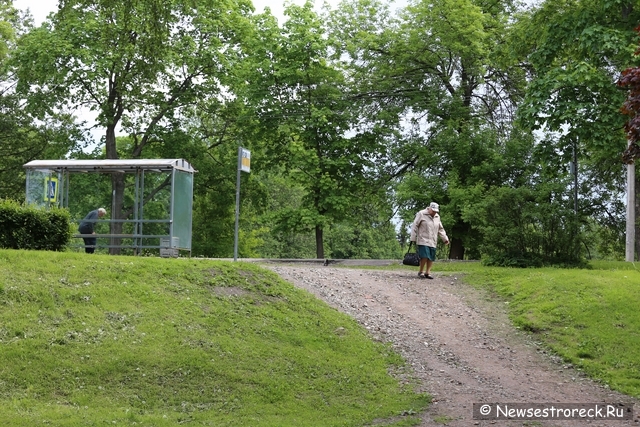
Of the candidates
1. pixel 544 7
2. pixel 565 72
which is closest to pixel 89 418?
pixel 565 72

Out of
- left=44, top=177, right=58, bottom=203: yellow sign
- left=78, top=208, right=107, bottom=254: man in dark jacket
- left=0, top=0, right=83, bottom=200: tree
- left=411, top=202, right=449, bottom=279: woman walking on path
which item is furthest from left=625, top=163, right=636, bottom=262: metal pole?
left=0, top=0, right=83, bottom=200: tree

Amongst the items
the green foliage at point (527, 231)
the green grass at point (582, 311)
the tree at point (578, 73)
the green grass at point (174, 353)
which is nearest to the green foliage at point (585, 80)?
the tree at point (578, 73)

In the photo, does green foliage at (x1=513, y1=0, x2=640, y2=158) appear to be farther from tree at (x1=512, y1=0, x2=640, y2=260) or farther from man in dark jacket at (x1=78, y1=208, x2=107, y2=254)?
man in dark jacket at (x1=78, y1=208, x2=107, y2=254)

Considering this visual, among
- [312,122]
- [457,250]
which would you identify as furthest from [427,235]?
[312,122]

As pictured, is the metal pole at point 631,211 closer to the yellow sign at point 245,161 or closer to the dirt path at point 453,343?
the dirt path at point 453,343

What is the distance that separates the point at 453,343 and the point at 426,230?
5357 mm

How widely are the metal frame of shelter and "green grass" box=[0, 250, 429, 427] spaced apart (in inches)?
212

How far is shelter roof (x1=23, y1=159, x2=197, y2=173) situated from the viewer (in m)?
21.2

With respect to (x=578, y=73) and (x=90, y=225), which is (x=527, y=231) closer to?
(x=578, y=73)

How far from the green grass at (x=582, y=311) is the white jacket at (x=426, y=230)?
131 centimetres

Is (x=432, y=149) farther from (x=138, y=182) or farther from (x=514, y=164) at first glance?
(x=138, y=182)

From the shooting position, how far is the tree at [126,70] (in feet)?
103

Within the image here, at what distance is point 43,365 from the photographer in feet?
34.2

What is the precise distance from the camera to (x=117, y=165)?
21.4 meters
